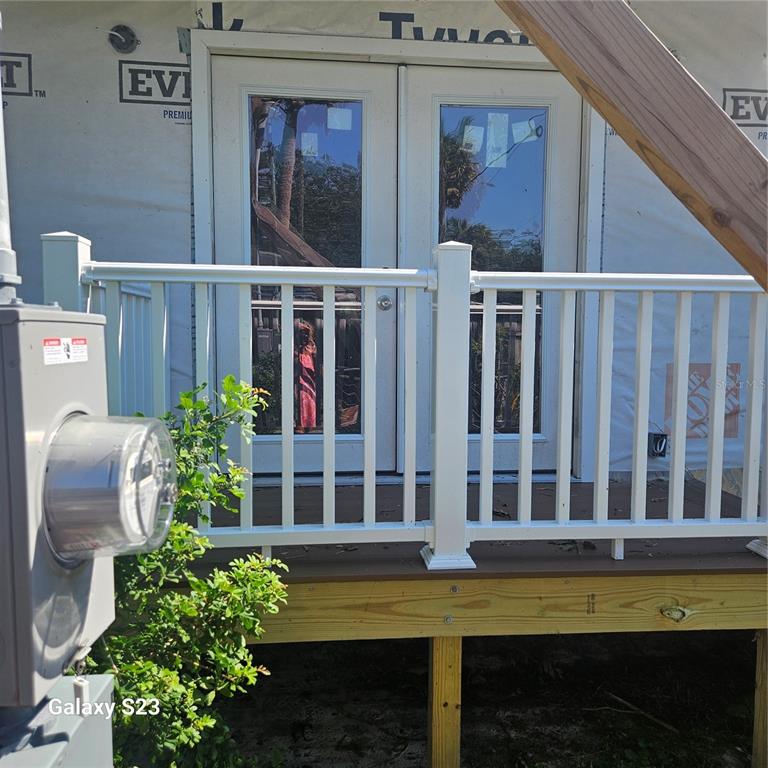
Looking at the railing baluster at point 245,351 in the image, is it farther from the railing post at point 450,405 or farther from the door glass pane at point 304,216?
the door glass pane at point 304,216

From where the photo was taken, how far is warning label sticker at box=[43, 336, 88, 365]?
1.00m

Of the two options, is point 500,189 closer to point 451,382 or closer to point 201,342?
point 451,382

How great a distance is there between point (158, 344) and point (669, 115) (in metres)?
1.70

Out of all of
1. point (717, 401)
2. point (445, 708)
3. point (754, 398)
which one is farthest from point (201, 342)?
point (754, 398)

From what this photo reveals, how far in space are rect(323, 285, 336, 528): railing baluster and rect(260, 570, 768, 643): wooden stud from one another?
0.27 m

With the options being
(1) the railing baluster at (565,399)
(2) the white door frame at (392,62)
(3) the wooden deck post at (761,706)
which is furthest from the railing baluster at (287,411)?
(3) the wooden deck post at (761,706)

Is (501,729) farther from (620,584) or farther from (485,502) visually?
(485,502)

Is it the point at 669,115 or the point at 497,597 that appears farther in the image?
the point at 497,597

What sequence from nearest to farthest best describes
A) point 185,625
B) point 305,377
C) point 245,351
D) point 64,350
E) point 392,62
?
1. point 64,350
2. point 185,625
3. point 245,351
4. point 392,62
5. point 305,377

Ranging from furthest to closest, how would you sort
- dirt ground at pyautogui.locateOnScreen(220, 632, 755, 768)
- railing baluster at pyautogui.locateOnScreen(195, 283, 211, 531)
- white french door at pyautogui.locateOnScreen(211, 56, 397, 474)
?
white french door at pyautogui.locateOnScreen(211, 56, 397, 474) → dirt ground at pyautogui.locateOnScreen(220, 632, 755, 768) → railing baluster at pyautogui.locateOnScreen(195, 283, 211, 531)

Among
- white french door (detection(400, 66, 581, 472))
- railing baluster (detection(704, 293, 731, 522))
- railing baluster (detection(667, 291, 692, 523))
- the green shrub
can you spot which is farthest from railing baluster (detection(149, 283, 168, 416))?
railing baluster (detection(704, 293, 731, 522))

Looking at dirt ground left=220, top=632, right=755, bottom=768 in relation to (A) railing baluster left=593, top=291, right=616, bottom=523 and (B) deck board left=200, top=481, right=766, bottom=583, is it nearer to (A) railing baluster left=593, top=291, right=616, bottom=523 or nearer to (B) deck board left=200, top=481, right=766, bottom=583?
(B) deck board left=200, top=481, right=766, bottom=583

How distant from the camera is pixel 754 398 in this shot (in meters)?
2.44

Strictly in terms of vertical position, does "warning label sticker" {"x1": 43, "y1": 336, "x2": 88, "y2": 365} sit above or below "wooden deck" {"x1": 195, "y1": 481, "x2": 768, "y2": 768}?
above
